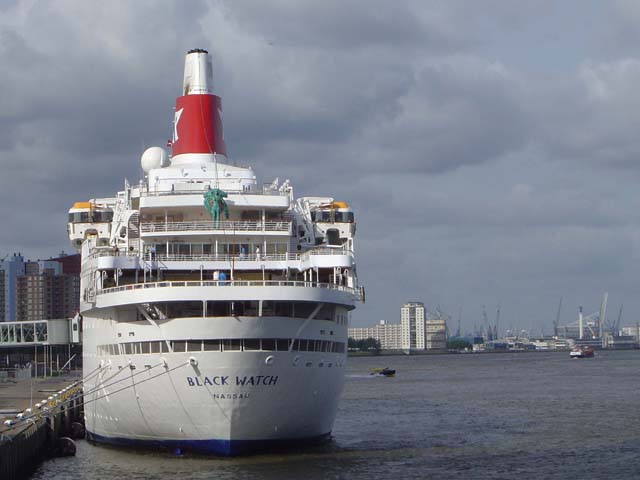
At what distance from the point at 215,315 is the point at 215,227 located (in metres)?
5.18

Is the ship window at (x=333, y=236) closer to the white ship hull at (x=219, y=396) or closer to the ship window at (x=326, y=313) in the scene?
the ship window at (x=326, y=313)

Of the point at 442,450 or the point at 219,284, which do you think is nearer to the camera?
the point at 219,284

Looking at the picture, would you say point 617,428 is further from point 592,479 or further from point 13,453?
point 13,453

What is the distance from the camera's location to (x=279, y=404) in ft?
124

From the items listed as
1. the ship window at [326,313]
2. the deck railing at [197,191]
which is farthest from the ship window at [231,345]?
the deck railing at [197,191]

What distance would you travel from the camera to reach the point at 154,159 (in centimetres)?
5203

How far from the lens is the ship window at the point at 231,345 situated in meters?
37.1

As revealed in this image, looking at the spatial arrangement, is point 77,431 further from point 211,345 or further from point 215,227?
point 211,345

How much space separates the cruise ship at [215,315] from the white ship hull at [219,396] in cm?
5

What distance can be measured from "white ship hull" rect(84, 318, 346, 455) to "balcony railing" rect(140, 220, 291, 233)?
460 centimetres

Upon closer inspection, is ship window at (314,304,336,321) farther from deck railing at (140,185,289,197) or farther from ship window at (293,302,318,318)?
deck railing at (140,185,289,197)

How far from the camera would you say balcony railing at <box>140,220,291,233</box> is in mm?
41938

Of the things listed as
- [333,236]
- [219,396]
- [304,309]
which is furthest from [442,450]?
[219,396]

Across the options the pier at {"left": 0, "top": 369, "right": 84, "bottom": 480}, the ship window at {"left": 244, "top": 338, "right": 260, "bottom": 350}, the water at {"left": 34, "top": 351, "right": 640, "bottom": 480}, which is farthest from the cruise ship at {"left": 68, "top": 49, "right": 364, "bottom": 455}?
the pier at {"left": 0, "top": 369, "right": 84, "bottom": 480}
